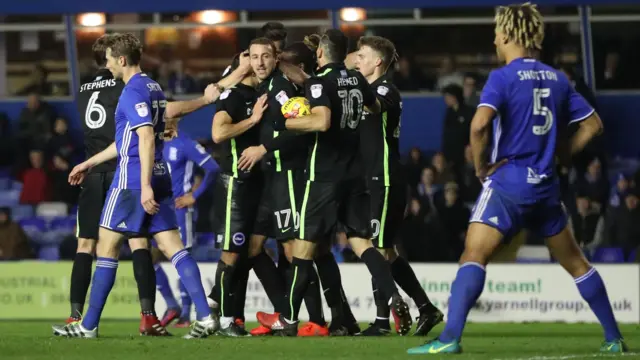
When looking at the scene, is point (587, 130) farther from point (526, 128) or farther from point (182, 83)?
point (182, 83)

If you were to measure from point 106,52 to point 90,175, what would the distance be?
127 centimetres

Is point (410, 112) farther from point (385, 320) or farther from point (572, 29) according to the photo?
point (385, 320)

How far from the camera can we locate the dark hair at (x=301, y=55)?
39.6ft

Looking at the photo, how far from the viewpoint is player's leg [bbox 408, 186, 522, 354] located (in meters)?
8.67

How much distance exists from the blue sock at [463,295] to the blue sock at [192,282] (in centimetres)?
240

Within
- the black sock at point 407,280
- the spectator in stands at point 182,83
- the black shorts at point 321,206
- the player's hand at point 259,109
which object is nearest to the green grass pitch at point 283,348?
the black sock at point 407,280

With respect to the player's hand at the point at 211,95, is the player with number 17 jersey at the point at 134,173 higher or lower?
lower

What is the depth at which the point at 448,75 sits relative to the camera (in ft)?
72.7

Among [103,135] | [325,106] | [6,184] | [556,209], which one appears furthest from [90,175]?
[6,184]

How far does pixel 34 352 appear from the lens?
9617 mm

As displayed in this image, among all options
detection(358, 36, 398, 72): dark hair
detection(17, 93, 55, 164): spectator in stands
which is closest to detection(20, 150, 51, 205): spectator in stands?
detection(17, 93, 55, 164): spectator in stands

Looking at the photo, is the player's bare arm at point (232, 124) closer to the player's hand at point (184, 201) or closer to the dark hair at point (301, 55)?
the dark hair at point (301, 55)

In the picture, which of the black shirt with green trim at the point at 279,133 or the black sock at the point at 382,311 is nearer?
the black shirt with green trim at the point at 279,133

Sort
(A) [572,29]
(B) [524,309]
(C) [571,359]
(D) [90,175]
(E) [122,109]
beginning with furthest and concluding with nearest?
(A) [572,29] < (B) [524,309] < (D) [90,175] < (E) [122,109] < (C) [571,359]
